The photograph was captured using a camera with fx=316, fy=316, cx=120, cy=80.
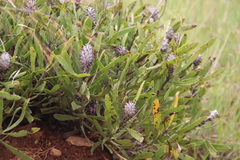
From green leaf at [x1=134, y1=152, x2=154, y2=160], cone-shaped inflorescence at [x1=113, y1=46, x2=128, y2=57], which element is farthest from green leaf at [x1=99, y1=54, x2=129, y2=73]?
green leaf at [x1=134, y1=152, x2=154, y2=160]

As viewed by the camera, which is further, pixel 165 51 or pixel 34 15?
pixel 165 51

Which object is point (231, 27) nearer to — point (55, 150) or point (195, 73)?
point (195, 73)

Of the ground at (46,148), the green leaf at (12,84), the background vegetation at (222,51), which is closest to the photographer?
the green leaf at (12,84)

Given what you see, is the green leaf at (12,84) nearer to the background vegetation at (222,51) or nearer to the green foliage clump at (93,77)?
the green foliage clump at (93,77)

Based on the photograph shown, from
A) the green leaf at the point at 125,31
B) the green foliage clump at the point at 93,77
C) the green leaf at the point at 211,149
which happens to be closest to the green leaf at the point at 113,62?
the green foliage clump at the point at 93,77

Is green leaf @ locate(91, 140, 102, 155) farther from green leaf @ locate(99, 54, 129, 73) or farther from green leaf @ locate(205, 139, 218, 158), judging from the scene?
green leaf @ locate(205, 139, 218, 158)

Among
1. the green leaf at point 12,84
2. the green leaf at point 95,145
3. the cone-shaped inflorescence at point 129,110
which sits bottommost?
the green leaf at point 95,145

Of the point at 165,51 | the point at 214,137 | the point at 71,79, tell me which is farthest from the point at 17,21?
the point at 214,137

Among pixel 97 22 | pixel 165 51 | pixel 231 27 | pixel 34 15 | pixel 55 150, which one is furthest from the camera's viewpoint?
pixel 231 27
